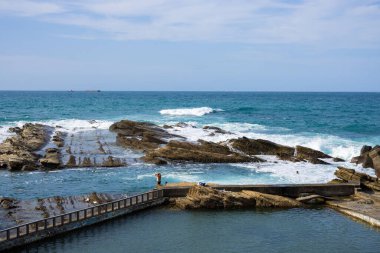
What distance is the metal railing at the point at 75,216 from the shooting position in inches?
987

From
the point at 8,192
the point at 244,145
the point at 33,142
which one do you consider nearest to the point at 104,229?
the point at 8,192

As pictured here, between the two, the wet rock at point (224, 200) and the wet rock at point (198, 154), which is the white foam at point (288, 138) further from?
the wet rock at point (224, 200)

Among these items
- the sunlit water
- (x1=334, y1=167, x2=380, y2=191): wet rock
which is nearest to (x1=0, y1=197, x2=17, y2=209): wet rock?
the sunlit water

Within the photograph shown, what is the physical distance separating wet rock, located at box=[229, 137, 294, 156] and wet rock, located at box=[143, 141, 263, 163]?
6.87 feet

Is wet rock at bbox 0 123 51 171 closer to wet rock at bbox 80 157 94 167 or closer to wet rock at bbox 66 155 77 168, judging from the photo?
wet rock at bbox 66 155 77 168

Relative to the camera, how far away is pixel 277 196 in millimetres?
33500

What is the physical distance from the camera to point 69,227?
27766mm

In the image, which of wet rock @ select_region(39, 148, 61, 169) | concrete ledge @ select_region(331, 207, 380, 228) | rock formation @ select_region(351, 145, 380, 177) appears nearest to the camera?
concrete ledge @ select_region(331, 207, 380, 228)

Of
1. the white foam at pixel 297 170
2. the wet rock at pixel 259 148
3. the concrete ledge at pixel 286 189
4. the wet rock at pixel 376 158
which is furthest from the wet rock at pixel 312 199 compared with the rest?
the wet rock at pixel 259 148

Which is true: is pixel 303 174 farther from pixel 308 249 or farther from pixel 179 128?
pixel 179 128

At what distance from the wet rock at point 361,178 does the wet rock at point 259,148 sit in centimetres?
1353

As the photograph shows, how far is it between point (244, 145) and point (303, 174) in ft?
38.7

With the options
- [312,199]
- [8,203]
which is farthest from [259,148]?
[8,203]

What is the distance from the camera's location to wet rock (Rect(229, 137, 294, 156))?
52.1 metres
